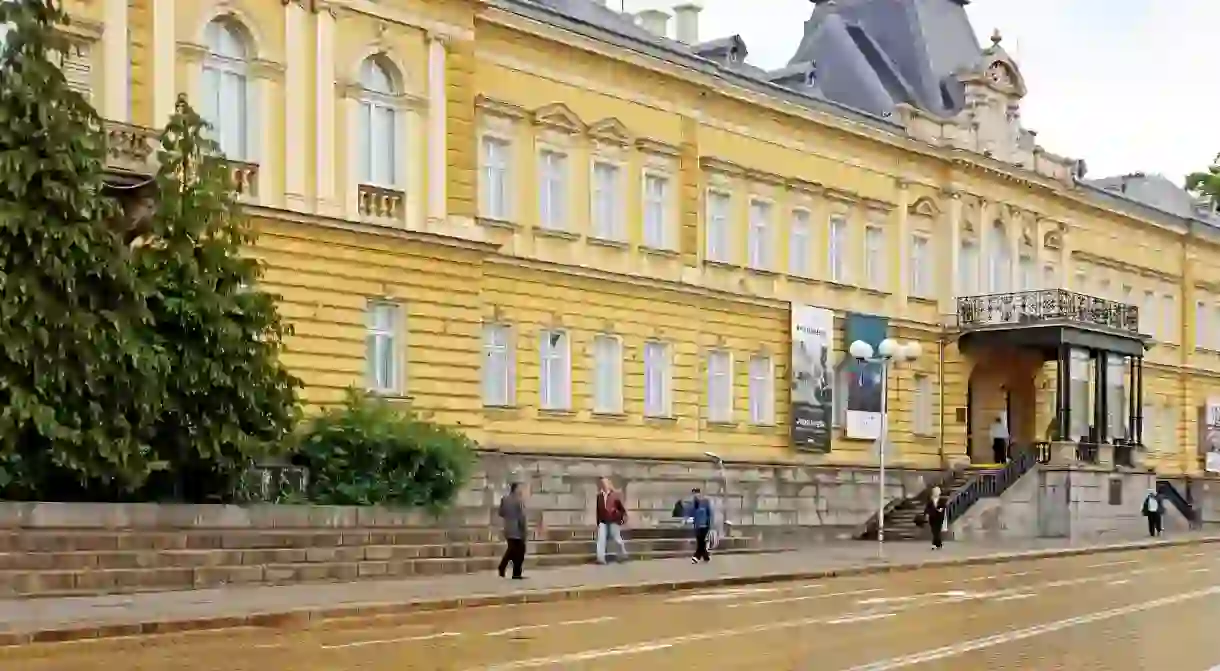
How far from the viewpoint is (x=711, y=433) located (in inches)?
1854

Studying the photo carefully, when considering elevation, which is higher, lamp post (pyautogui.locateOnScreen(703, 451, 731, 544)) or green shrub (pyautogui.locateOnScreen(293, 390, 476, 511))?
green shrub (pyautogui.locateOnScreen(293, 390, 476, 511))

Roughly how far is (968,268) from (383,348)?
26740 mm

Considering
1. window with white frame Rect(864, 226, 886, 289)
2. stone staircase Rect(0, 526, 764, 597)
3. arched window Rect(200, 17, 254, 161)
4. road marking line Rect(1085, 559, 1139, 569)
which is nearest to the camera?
stone staircase Rect(0, 526, 764, 597)

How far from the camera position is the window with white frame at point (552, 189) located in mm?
41969

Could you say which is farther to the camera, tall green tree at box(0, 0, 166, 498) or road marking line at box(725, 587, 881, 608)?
tall green tree at box(0, 0, 166, 498)

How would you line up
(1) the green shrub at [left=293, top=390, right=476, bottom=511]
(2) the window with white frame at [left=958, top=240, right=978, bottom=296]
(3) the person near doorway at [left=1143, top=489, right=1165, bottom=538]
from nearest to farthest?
(1) the green shrub at [left=293, top=390, right=476, bottom=511] → (3) the person near doorway at [left=1143, top=489, right=1165, bottom=538] → (2) the window with white frame at [left=958, top=240, right=978, bottom=296]

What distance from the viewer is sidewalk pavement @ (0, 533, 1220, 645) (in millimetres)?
20847

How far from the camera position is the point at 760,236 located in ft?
162

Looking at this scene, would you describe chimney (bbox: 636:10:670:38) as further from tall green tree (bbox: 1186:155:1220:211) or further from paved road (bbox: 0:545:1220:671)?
tall green tree (bbox: 1186:155:1220:211)

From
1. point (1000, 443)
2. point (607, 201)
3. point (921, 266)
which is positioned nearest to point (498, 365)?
point (607, 201)

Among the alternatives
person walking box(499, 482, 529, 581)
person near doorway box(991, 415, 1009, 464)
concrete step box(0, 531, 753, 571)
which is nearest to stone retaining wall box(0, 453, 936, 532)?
concrete step box(0, 531, 753, 571)

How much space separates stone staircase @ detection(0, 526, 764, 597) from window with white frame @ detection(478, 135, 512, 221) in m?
8.61

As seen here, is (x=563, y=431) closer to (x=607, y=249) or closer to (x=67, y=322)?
(x=607, y=249)

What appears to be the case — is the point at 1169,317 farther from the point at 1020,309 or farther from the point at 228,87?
the point at 228,87
